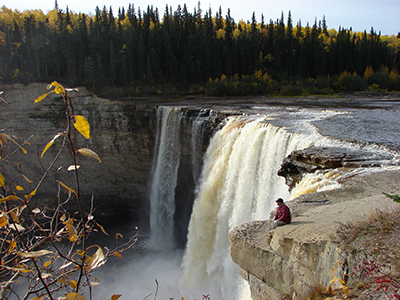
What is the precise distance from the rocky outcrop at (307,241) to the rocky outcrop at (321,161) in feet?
3.15

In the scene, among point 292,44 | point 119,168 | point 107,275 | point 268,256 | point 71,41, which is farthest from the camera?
point 292,44

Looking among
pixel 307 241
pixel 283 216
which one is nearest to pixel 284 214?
pixel 283 216

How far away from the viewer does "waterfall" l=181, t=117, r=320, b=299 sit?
10695 millimetres

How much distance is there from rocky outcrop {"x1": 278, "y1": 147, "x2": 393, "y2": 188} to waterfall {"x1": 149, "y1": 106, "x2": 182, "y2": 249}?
38.1 ft

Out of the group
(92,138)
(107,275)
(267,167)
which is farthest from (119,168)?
(267,167)

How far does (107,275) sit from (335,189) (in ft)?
48.5

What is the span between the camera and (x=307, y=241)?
5.03 m

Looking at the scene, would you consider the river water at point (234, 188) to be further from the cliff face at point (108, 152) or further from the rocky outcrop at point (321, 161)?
the cliff face at point (108, 152)


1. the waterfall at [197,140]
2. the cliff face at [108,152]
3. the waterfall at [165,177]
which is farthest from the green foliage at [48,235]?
the cliff face at [108,152]

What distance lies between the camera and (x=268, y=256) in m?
5.92

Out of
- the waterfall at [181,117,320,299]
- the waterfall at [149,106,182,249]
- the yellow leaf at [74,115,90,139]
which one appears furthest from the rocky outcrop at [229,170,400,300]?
the waterfall at [149,106,182,249]

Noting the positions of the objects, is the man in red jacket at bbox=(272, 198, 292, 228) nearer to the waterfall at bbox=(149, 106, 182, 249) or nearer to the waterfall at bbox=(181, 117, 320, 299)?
the waterfall at bbox=(181, 117, 320, 299)

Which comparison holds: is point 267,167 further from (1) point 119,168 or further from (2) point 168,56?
(2) point 168,56

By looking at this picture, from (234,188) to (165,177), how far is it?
9.12m
